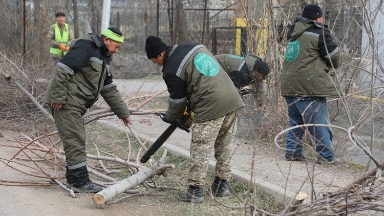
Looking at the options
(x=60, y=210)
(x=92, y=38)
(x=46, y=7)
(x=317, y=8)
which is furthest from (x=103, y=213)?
(x=46, y=7)

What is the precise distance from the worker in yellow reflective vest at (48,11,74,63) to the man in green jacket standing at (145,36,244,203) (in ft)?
23.6

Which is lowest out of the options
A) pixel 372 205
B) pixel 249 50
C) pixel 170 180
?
pixel 170 180

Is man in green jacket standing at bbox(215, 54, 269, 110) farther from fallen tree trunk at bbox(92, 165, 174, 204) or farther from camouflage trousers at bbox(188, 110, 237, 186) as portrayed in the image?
fallen tree trunk at bbox(92, 165, 174, 204)

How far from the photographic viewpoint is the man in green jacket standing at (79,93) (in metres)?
6.07

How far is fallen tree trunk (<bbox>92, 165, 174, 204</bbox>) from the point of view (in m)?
5.64

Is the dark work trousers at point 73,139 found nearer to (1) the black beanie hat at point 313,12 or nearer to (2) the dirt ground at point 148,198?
(2) the dirt ground at point 148,198

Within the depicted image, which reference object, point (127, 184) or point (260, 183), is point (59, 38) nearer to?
point (127, 184)

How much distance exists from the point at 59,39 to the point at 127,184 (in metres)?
7.45

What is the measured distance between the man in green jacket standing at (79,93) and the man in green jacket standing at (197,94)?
0.66 metres

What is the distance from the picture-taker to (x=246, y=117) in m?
9.19

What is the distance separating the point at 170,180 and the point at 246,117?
8.61ft

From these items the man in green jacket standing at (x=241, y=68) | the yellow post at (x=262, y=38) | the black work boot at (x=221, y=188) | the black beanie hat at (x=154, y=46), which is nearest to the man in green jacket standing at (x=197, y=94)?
the black beanie hat at (x=154, y=46)

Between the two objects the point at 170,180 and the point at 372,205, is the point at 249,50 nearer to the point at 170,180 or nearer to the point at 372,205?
the point at 170,180

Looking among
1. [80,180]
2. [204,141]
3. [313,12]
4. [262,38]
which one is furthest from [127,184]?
Answer: [262,38]
